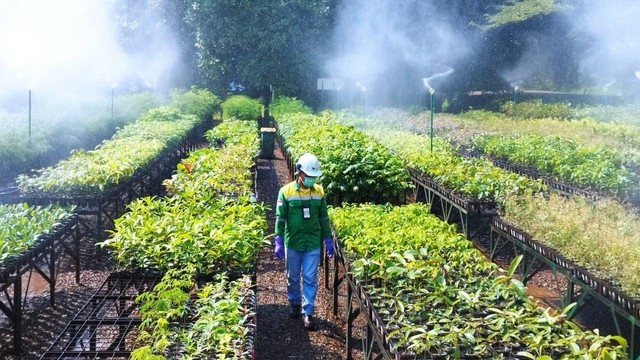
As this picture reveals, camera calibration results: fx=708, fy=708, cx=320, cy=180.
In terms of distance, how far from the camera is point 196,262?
6078 millimetres

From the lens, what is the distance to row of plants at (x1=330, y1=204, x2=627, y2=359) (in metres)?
4.32

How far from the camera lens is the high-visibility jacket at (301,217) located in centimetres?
751

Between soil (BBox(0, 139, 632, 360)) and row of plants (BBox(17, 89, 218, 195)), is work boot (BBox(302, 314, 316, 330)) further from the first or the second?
row of plants (BBox(17, 89, 218, 195))

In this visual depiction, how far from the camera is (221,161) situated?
11078mm

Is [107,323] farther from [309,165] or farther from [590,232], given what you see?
[590,232]

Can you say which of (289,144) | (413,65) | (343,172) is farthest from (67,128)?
(413,65)

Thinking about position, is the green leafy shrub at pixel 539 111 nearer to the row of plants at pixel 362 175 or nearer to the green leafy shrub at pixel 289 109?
the green leafy shrub at pixel 289 109

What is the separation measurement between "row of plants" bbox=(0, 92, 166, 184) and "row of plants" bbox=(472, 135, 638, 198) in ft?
33.3

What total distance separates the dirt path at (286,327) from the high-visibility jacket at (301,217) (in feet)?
2.96

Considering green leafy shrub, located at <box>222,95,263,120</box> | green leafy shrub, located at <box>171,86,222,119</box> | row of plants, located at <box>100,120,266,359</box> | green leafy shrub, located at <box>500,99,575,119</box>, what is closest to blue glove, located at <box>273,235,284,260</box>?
row of plants, located at <box>100,120,266,359</box>

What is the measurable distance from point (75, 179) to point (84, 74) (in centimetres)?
2712

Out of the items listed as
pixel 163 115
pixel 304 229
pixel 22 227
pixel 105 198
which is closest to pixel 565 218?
pixel 304 229

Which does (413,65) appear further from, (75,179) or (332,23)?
(75,179)

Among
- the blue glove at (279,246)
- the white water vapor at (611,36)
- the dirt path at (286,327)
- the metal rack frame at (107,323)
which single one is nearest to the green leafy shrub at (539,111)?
the white water vapor at (611,36)
